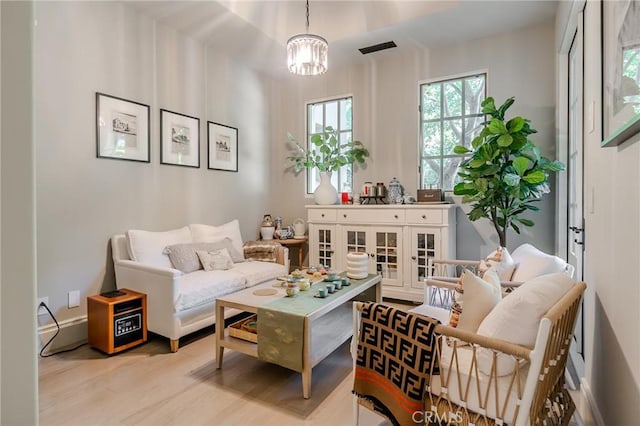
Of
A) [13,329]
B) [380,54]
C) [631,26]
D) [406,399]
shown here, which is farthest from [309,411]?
[380,54]

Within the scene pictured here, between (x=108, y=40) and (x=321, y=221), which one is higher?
(x=108, y=40)

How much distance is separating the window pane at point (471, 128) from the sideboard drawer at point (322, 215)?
1.68 metres

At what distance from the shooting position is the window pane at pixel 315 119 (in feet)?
15.7

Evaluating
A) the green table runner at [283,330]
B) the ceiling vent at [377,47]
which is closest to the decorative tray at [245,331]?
the green table runner at [283,330]

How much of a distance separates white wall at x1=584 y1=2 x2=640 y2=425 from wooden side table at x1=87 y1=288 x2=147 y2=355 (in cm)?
285

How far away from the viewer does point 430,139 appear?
A: 406 centimetres

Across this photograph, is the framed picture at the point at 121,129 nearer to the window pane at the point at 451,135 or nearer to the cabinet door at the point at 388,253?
the cabinet door at the point at 388,253

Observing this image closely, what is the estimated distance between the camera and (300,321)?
6.43ft

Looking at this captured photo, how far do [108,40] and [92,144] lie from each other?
935 millimetres

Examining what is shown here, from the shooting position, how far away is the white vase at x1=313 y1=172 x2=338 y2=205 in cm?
429

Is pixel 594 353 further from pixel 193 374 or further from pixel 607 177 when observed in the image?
pixel 193 374

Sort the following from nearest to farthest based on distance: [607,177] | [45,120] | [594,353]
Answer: [607,177] → [594,353] → [45,120]

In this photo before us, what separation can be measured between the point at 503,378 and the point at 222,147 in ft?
12.2

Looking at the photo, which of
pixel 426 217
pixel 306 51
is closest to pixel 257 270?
pixel 426 217
